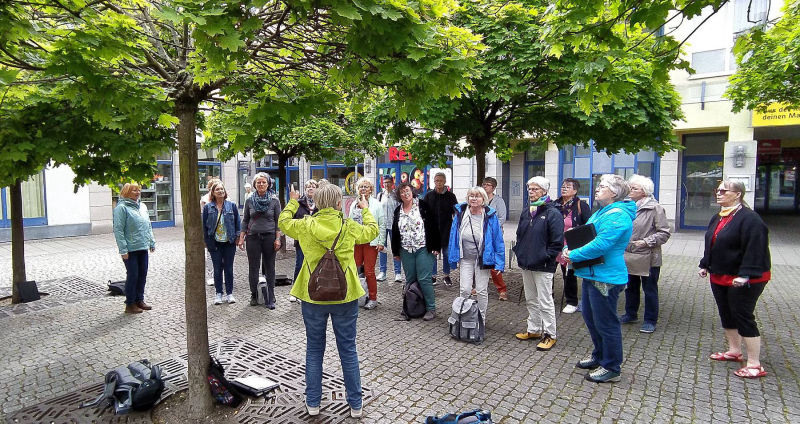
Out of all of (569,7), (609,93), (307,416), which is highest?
(569,7)

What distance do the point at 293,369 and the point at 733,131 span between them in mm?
15324

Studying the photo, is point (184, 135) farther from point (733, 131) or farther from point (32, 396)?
point (733, 131)

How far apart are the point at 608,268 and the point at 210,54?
357cm

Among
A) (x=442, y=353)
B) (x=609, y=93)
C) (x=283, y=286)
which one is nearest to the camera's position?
(x=609, y=93)

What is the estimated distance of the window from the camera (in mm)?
14289

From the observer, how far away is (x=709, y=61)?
1445 centimetres

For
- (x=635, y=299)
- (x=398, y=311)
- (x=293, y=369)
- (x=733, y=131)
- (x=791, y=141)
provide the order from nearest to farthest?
(x=293, y=369) → (x=635, y=299) → (x=398, y=311) → (x=733, y=131) → (x=791, y=141)

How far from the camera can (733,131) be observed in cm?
1421

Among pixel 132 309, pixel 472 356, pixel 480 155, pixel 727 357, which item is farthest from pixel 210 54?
pixel 480 155

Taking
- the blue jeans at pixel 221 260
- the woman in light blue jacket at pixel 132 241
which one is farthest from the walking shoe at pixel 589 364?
the woman in light blue jacket at pixel 132 241

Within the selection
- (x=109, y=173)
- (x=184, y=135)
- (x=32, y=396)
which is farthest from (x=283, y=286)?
(x=184, y=135)

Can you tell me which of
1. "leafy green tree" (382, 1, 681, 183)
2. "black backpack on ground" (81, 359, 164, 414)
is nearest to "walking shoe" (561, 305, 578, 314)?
"leafy green tree" (382, 1, 681, 183)

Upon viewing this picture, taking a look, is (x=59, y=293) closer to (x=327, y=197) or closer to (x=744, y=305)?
(x=327, y=197)

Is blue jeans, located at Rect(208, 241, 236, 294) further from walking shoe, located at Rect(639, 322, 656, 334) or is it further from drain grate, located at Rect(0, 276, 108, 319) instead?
walking shoe, located at Rect(639, 322, 656, 334)
